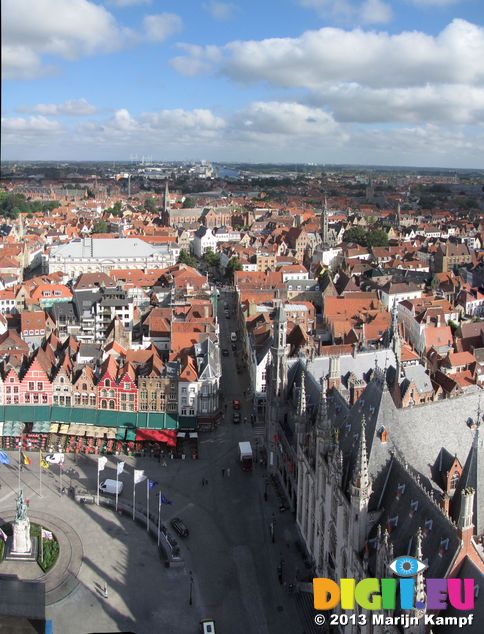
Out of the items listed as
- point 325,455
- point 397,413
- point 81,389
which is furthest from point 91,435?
point 397,413

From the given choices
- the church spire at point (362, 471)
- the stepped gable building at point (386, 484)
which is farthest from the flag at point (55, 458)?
the church spire at point (362, 471)

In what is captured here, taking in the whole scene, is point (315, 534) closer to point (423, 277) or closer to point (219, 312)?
point (219, 312)

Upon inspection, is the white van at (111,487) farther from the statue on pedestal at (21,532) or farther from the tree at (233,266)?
the tree at (233,266)

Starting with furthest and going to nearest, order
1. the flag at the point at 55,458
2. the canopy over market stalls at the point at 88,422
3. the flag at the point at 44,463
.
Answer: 1. the canopy over market stalls at the point at 88,422
2. the flag at the point at 55,458
3. the flag at the point at 44,463

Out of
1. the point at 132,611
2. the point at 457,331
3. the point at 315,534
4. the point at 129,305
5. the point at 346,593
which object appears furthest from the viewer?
the point at 129,305

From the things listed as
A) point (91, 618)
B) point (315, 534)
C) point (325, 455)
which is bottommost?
point (91, 618)

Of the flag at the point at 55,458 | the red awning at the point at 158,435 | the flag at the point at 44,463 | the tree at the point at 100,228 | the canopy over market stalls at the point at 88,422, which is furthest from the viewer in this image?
the tree at the point at 100,228

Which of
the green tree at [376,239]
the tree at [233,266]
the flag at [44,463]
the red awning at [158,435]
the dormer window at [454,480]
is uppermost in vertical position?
the green tree at [376,239]
